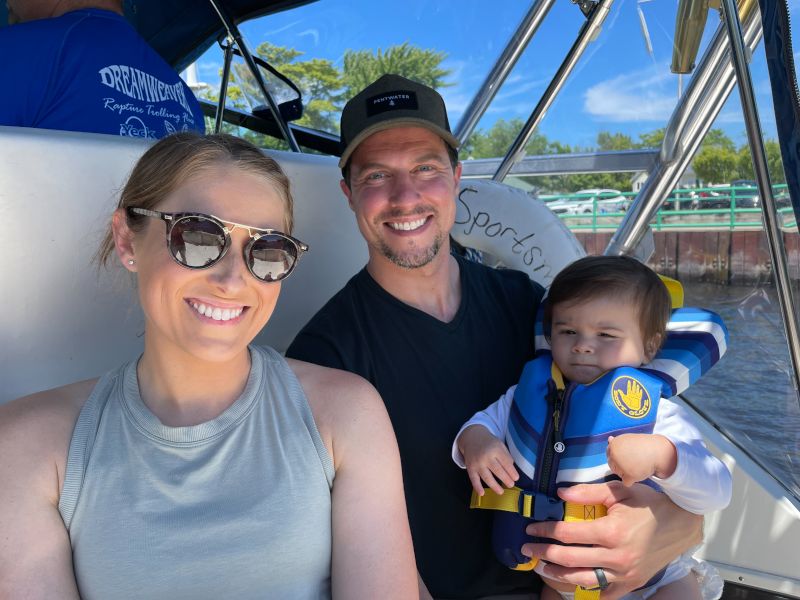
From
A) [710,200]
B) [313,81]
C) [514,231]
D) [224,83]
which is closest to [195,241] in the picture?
[514,231]

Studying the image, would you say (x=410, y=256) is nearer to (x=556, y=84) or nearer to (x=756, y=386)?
(x=756, y=386)

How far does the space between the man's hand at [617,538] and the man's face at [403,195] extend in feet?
2.09

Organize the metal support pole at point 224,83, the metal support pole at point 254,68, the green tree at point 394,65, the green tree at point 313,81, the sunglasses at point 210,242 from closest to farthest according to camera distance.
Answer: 1. the sunglasses at point 210,242
2. the metal support pole at point 224,83
3. the metal support pole at point 254,68
4. the green tree at point 313,81
5. the green tree at point 394,65

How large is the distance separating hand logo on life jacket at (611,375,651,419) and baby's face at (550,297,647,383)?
0.24ft

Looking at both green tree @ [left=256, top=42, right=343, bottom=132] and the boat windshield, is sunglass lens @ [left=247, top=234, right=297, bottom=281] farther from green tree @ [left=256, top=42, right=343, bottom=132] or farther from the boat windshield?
green tree @ [left=256, top=42, right=343, bottom=132]

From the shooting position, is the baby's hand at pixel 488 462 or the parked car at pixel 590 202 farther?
the parked car at pixel 590 202

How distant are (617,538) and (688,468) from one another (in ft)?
0.63

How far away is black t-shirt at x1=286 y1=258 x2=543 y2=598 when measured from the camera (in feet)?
5.25

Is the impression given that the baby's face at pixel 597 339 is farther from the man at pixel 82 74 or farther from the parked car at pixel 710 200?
the man at pixel 82 74

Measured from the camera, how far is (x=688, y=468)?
54.8 inches

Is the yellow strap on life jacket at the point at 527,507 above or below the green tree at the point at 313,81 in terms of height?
below

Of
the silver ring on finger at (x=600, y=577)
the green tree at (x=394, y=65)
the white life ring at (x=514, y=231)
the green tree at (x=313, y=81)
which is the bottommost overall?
the silver ring on finger at (x=600, y=577)

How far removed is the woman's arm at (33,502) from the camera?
1.02 meters

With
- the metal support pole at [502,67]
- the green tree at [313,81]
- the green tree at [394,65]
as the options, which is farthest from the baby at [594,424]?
the green tree at [394,65]
